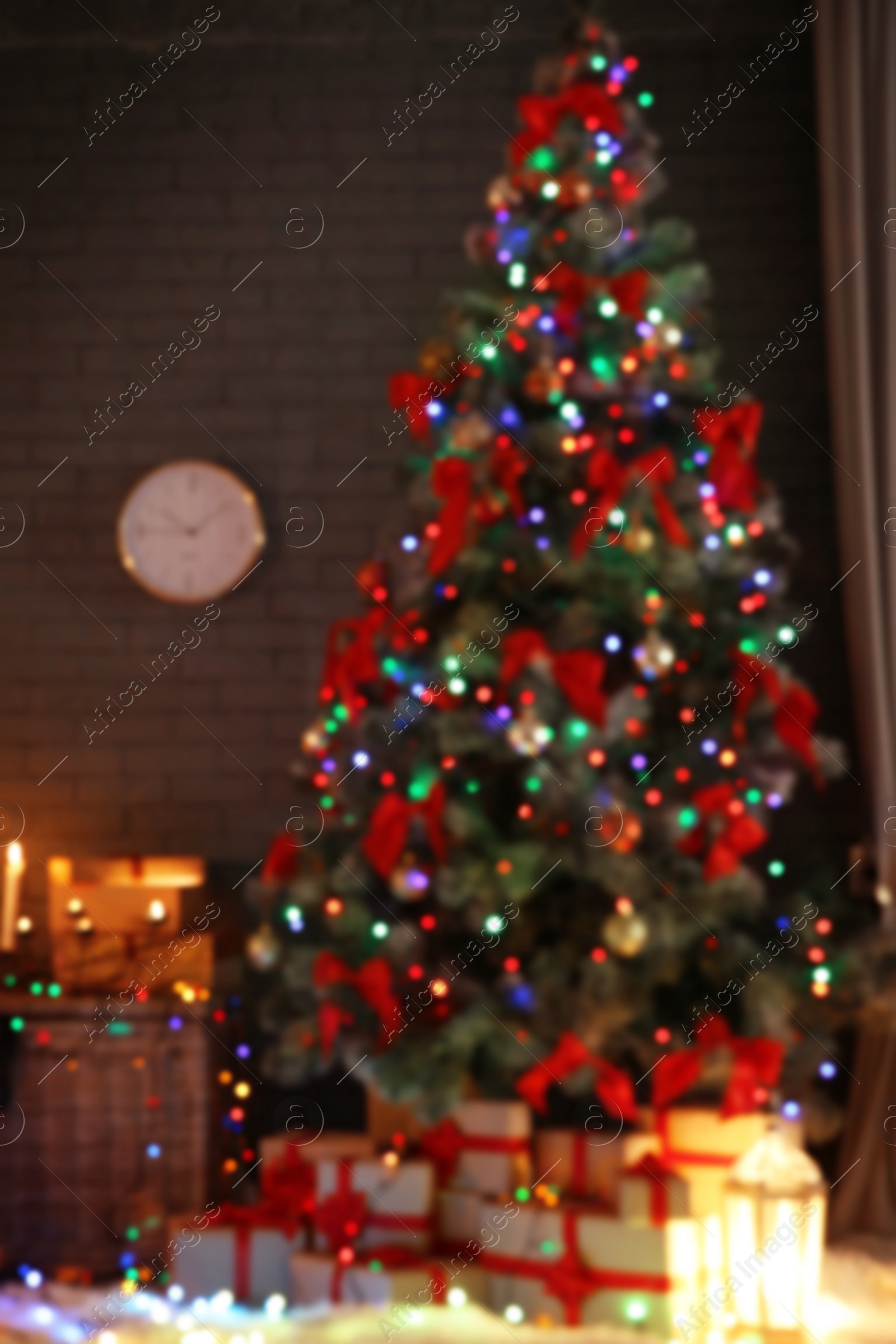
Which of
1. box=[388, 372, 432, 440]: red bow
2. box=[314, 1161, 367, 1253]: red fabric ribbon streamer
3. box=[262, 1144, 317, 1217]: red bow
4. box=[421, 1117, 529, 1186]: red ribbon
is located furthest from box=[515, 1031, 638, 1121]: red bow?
box=[388, 372, 432, 440]: red bow

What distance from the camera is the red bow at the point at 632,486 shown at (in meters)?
2.60

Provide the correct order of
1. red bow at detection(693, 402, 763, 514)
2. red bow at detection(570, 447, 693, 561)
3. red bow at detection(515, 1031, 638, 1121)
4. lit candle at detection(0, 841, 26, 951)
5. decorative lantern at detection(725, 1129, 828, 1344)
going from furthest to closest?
1. lit candle at detection(0, 841, 26, 951)
2. red bow at detection(693, 402, 763, 514)
3. red bow at detection(570, 447, 693, 561)
4. red bow at detection(515, 1031, 638, 1121)
5. decorative lantern at detection(725, 1129, 828, 1344)

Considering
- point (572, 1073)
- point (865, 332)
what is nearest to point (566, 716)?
point (572, 1073)

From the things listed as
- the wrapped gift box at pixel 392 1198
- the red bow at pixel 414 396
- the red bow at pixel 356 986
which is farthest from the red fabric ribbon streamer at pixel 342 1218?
the red bow at pixel 414 396

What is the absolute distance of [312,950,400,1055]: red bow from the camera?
248 centimetres

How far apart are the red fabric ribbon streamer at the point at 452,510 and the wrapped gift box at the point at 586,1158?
1.09 metres

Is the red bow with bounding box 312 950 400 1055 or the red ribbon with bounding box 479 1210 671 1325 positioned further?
the red bow with bounding box 312 950 400 1055

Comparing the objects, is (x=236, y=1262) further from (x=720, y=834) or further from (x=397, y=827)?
(x=720, y=834)

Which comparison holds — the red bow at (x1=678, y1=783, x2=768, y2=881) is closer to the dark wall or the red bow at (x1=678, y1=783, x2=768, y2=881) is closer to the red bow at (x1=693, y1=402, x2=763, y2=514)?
the red bow at (x1=693, y1=402, x2=763, y2=514)

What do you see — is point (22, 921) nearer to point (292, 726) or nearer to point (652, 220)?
point (292, 726)

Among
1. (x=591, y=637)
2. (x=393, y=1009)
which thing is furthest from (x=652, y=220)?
(x=393, y=1009)

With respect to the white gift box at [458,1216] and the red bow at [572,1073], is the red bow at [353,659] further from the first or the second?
the white gift box at [458,1216]

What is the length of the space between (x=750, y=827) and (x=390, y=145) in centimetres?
206

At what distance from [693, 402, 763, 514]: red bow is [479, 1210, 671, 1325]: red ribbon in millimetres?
1372
